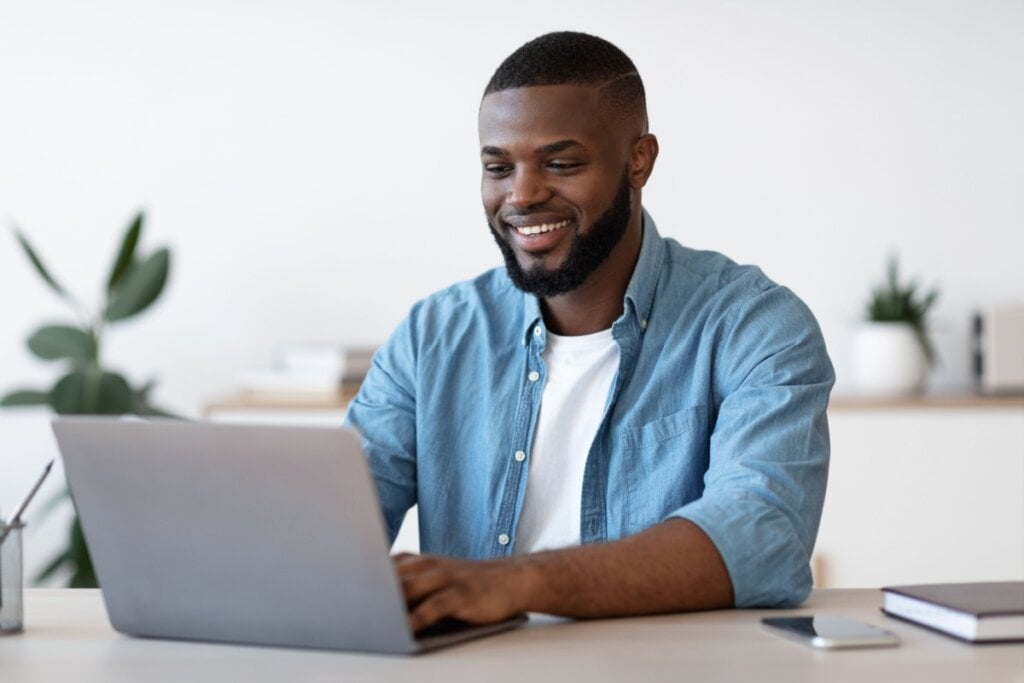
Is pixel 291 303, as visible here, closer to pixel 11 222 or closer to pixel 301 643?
pixel 11 222

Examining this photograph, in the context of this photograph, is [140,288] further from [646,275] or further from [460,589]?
[460,589]

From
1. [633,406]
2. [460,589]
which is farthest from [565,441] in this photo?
[460,589]

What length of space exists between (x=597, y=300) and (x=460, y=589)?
2.60 feet

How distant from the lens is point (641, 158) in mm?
2174

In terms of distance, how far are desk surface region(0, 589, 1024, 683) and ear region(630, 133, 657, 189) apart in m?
0.84

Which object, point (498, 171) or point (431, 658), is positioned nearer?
point (431, 658)

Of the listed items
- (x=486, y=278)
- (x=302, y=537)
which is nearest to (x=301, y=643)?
(x=302, y=537)

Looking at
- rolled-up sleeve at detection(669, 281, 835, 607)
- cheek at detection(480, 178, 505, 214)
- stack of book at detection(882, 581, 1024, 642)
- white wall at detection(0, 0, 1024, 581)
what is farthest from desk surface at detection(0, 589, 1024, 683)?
white wall at detection(0, 0, 1024, 581)

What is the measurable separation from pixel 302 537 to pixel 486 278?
1001 mm

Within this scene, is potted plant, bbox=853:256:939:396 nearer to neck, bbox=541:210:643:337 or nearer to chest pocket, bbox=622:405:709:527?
neck, bbox=541:210:643:337

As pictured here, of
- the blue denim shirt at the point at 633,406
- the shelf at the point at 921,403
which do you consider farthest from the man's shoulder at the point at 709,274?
the shelf at the point at 921,403

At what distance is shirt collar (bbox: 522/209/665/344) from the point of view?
207 cm

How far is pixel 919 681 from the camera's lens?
4.11ft

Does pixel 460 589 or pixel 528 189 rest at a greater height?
pixel 528 189
